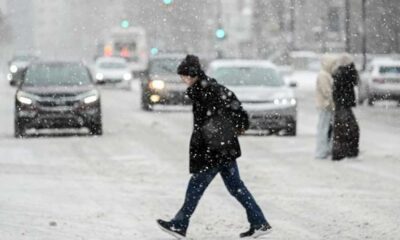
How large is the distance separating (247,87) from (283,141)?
75.1 inches

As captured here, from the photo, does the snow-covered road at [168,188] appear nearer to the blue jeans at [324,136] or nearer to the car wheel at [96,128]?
the car wheel at [96,128]

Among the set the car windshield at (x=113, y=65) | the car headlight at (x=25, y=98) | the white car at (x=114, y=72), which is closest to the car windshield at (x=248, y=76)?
the car headlight at (x=25, y=98)

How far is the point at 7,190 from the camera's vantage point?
14297 millimetres

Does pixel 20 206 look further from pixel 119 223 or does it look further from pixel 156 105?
pixel 156 105

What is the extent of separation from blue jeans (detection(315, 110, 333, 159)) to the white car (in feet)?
122

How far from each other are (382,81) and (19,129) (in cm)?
1668

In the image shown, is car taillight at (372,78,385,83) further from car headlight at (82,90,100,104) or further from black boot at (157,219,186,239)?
black boot at (157,219,186,239)

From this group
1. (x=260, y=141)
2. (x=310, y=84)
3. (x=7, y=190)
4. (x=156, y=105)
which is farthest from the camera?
(x=310, y=84)

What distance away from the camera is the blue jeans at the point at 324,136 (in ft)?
61.2

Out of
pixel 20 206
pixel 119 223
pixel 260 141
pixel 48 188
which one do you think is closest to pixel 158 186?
pixel 48 188

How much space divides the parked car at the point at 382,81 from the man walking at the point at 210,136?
92.5ft

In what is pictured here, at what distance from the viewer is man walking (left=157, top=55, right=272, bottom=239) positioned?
32.7ft

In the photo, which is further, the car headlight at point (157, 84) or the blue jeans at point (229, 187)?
the car headlight at point (157, 84)

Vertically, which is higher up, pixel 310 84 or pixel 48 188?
pixel 48 188
